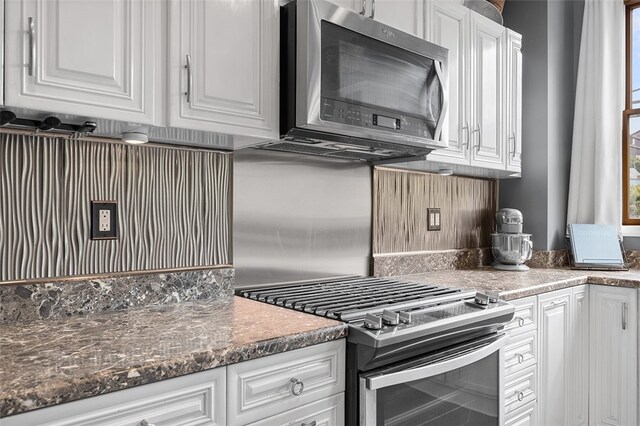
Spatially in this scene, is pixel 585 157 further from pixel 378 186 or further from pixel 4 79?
pixel 4 79

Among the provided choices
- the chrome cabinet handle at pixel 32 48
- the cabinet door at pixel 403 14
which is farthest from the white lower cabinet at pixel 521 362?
the chrome cabinet handle at pixel 32 48

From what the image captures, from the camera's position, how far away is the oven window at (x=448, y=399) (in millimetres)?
1365

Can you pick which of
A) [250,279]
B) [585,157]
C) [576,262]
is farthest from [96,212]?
[585,157]

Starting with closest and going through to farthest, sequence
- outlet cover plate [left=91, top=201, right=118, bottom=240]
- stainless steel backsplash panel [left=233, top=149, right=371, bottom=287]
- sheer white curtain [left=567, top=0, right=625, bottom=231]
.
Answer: outlet cover plate [left=91, top=201, right=118, bottom=240] < stainless steel backsplash panel [left=233, top=149, right=371, bottom=287] < sheer white curtain [left=567, top=0, right=625, bottom=231]

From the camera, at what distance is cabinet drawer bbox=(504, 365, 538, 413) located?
2012mm

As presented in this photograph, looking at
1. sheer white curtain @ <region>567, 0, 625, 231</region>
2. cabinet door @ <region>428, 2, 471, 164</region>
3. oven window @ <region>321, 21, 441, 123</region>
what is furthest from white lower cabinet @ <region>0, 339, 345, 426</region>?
sheer white curtain @ <region>567, 0, 625, 231</region>

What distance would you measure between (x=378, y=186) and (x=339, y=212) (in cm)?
30

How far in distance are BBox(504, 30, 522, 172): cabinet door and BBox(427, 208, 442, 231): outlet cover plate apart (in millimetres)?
465

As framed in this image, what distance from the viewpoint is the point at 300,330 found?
4.01 feet

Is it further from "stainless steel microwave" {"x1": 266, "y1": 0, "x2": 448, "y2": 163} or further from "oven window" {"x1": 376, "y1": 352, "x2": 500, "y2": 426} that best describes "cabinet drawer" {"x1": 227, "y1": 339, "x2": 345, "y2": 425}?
"stainless steel microwave" {"x1": 266, "y1": 0, "x2": 448, "y2": 163}

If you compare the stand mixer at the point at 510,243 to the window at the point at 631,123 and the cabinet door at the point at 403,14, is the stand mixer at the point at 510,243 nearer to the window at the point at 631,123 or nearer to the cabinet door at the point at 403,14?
the window at the point at 631,123

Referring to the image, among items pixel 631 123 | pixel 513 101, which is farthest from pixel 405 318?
pixel 631 123

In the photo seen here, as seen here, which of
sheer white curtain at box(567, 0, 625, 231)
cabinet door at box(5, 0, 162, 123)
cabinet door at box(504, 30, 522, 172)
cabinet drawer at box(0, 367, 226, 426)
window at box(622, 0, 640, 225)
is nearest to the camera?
cabinet drawer at box(0, 367, 226, 426)

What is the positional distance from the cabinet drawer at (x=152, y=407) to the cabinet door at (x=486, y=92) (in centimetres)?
180
